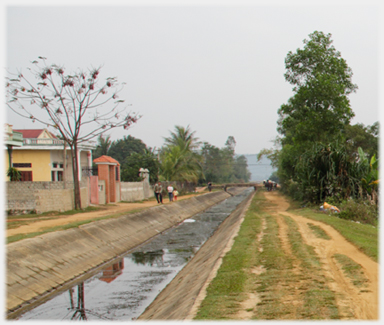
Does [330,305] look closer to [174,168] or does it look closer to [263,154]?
[174,168]

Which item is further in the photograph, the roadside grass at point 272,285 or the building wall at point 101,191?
the building wall at point 101,191

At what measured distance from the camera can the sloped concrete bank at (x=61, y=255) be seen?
9.86 m

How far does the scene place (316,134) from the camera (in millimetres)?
25031

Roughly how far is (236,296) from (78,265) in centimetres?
733

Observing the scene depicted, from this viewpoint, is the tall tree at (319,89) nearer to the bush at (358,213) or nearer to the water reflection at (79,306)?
the bush at (358,213)

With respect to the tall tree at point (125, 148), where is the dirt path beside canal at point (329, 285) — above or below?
below

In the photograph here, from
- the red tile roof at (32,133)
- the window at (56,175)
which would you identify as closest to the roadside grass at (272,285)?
the window at (56,175)

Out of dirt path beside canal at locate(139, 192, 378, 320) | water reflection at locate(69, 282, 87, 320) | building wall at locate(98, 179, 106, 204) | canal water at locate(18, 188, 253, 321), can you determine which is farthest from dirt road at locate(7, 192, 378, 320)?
building wall at locate(98, 179, 106, 204)

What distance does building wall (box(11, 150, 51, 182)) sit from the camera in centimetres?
3462

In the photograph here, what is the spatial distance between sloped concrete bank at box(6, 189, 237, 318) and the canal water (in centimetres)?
38

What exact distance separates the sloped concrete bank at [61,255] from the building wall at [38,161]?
16.5 metres

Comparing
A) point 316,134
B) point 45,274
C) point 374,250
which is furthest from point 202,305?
point 316,134

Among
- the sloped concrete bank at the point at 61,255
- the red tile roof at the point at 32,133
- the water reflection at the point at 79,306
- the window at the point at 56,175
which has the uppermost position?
the red tile roof at the point at 32,133

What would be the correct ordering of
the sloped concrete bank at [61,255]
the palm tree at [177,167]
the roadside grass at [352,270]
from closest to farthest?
the roadside grass at [352,270]
the sloped concrete bank at [61,255]
the palm tree at [177,167]
